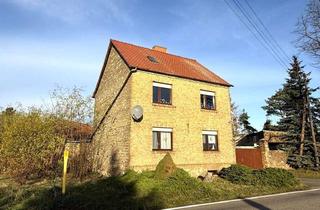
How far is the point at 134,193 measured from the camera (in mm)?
12398

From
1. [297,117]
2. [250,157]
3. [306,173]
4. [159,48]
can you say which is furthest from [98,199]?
[297,117]

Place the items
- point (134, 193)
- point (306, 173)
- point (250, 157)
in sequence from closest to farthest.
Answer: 1. point (134, 193)
2. point (306, 173)
3. point (250, 157)

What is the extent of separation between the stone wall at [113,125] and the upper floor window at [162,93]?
1.81m

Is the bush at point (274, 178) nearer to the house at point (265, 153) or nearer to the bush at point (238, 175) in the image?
the bush at point (238, 175)

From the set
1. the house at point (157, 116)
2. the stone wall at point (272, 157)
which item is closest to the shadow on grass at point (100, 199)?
the house at point (157, 116)

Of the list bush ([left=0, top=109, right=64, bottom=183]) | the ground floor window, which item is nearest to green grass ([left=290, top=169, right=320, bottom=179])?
the ground floor window

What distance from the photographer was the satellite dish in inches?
723

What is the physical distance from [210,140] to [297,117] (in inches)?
600

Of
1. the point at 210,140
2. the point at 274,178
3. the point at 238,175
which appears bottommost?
the point at 274,178

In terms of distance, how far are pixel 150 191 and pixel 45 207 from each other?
4350 millimetres

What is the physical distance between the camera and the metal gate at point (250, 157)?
27.0 meters

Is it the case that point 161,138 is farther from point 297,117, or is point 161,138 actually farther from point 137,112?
point 297,117

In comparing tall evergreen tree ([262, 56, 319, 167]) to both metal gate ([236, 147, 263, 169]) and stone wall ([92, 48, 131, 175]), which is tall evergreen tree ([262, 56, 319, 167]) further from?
stone wall ([92, 48, 131, 175])

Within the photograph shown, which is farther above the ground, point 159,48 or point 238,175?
point 159,48
